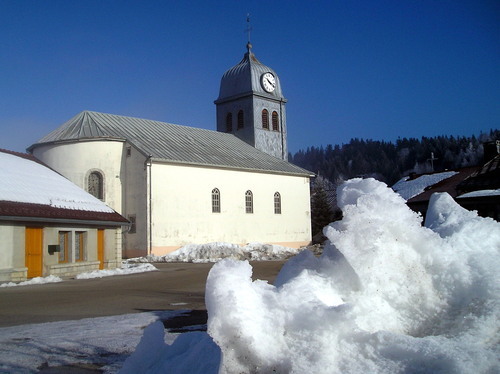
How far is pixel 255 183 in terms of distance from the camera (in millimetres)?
36906

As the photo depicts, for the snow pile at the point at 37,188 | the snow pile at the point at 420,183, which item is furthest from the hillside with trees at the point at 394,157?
the snow pile at the point at 37,188

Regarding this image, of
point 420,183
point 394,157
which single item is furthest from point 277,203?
point 394,157

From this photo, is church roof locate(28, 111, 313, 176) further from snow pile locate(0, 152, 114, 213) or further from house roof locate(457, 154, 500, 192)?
house roof locate(457, 154, 500, 192)

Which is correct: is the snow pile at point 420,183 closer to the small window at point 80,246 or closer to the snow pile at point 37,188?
the snow pile at point 37,188

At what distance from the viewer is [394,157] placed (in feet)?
408

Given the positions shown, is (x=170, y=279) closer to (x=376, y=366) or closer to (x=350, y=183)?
(x=350, y=183)

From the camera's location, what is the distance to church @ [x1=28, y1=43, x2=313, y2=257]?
3045cm

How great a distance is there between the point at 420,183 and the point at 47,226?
107 ft

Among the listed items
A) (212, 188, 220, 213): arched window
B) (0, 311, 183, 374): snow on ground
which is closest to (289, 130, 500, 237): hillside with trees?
(212, 188, 220, 213): arched window

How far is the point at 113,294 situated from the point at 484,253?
33.8 feet

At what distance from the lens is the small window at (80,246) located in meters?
19.9

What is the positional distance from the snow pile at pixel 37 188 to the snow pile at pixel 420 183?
26.1 metres

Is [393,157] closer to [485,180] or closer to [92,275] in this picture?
[485,180]

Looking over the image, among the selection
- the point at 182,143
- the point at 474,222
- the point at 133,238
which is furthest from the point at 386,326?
the point at 182,143
